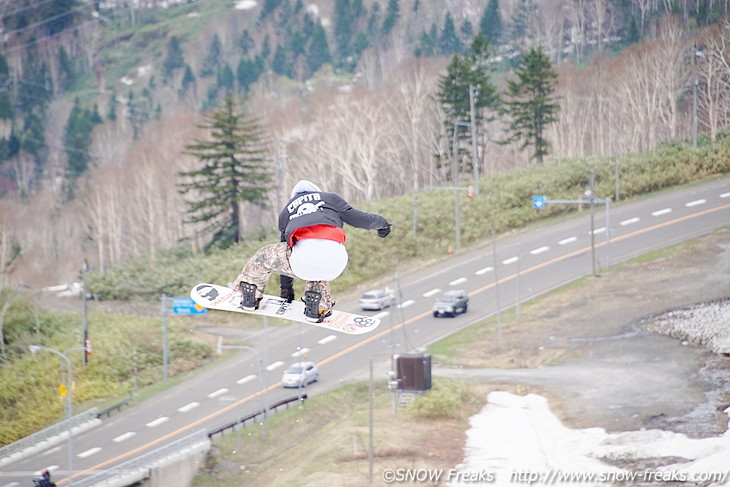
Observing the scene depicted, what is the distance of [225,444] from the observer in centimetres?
5409

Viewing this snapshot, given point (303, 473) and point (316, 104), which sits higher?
point (316, 104)

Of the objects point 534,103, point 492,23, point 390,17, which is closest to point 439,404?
point 534,103

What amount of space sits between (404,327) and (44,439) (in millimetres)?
25307

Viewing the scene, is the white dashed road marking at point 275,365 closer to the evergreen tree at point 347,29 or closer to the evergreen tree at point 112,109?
the evergreen tree at point 347,29

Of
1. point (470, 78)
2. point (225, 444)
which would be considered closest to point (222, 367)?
point (225, 444)

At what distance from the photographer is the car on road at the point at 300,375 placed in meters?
61.1

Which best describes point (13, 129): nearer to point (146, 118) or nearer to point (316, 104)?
point (146, 118)

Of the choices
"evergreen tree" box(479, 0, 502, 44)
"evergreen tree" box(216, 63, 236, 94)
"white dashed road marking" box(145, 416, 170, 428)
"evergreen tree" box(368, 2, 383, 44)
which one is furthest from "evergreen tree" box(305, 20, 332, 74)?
"white dashed road marking" box(145, 416, 170, 428)

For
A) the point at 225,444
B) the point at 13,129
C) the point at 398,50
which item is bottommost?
the point at 225,444

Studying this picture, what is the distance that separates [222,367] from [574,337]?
2606 cm

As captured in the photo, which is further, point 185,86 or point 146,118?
point 185,86

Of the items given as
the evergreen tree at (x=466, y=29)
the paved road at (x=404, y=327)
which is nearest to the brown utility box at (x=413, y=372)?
the paved road at (x=404, y=327)

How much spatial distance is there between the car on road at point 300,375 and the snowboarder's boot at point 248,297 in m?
43.3

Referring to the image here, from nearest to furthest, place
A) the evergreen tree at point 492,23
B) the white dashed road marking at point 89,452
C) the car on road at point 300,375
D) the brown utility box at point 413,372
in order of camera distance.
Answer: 1. the brown utility box at point 413,372
2. the white dashed road marking at point 89,452
3. the car on road at point 300,375
4. the evergreen tree at point 492,23
